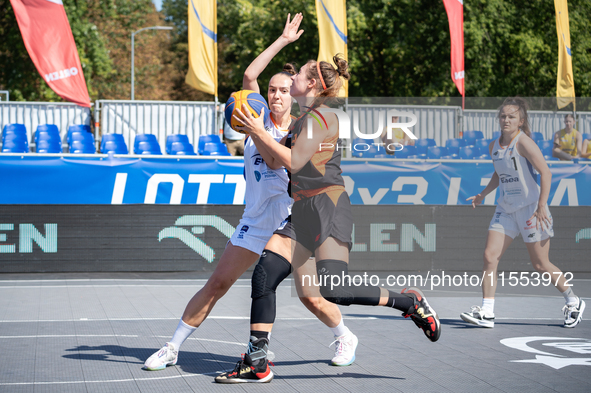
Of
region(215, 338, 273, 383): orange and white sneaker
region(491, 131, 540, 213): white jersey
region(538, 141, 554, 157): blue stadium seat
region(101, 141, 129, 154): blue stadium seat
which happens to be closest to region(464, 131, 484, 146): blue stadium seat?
region(538, 141, 554, 157): blue stadium seat

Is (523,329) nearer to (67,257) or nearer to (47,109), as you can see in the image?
(67,257)

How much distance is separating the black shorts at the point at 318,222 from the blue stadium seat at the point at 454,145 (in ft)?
38.2

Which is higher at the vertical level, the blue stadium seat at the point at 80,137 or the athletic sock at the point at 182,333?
the blue stadium seat at the point at 80,137

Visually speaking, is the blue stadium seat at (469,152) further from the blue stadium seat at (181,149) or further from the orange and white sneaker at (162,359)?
the orange and white sneaker at (162,359)

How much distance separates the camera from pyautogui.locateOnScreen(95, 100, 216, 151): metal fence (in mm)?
18625

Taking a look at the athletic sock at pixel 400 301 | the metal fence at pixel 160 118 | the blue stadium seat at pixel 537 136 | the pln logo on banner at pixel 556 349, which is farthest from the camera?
the metal fence at pixel 160 118

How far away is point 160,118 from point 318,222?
14.9 metres

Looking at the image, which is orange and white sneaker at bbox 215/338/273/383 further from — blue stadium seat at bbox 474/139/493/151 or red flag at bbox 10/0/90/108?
red flag at bbox 10/0/90/108

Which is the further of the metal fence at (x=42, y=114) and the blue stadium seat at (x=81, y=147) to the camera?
the metal fence at (x=42, y=114)

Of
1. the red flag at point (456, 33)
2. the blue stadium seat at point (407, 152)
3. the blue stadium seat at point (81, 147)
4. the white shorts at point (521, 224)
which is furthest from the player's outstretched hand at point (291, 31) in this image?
the red flag at point (456, 33)

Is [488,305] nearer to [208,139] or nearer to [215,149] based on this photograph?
[215,149]

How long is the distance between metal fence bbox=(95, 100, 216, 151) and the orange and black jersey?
14.3 m

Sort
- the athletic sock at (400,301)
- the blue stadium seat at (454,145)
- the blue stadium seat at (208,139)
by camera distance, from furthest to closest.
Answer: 1. the blue stadium seat at (208,139)
2. the blue stadium seat at (454,145)
3. the athletic sock at (400,301)

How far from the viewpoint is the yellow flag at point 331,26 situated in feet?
63.4
